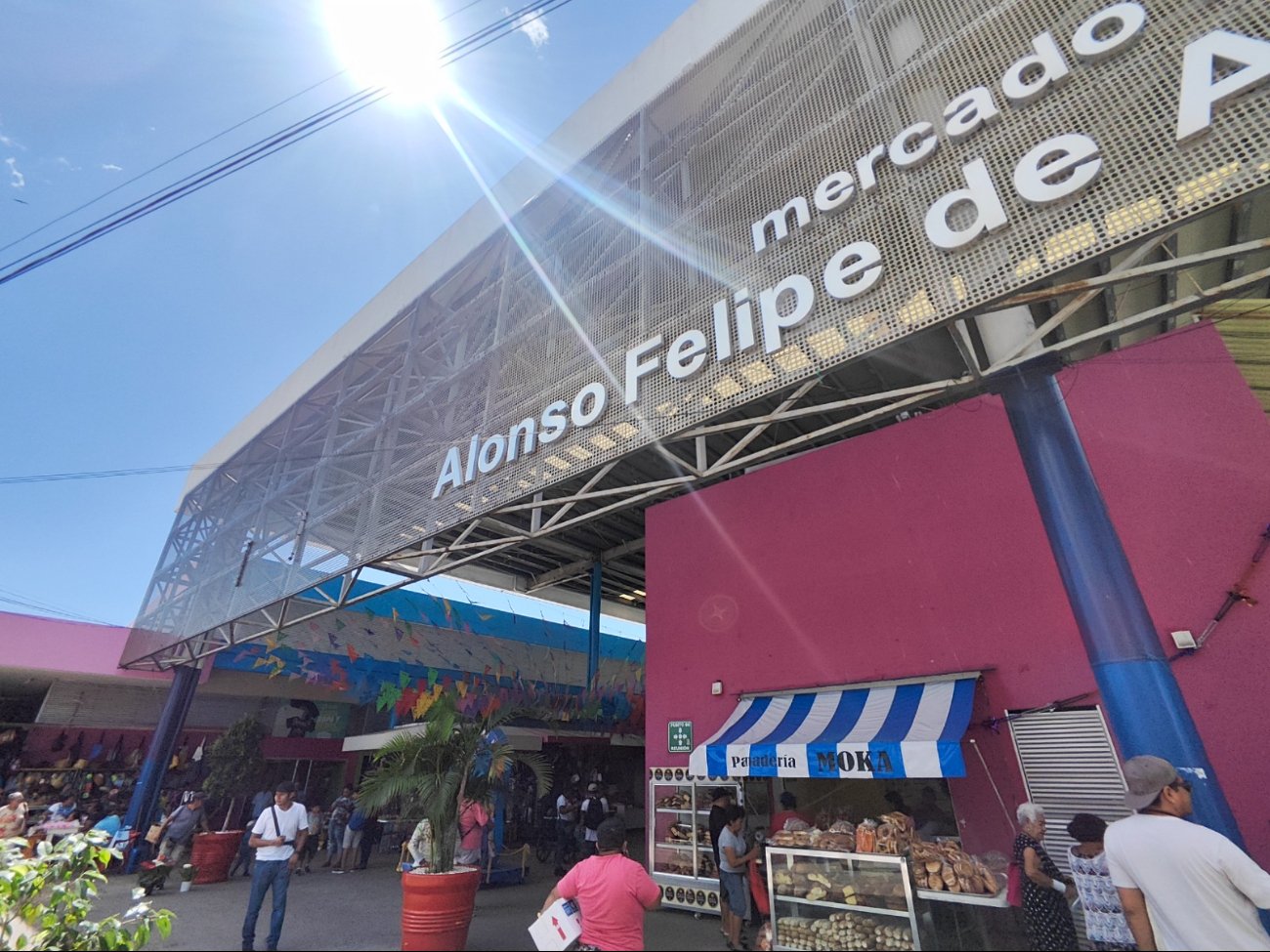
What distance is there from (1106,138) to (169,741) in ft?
61.5

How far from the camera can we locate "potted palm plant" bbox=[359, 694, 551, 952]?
5164 mm

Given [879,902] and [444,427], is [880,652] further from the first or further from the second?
[444,427]

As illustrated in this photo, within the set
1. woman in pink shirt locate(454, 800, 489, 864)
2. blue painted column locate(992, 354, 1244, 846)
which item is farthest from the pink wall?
blue painted column locate(992, 354, 1244, 846)

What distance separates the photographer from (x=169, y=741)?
13.8 meters

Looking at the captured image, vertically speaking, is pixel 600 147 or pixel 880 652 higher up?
pixel 600 147

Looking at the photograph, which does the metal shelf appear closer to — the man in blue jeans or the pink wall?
the man in blue jeans

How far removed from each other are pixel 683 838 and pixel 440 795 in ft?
11.1

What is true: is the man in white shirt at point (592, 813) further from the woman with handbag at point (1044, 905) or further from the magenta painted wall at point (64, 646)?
the magenta painted wall at point (64, 646)

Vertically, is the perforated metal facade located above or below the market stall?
above

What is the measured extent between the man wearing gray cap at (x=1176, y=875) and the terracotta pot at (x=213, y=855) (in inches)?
474

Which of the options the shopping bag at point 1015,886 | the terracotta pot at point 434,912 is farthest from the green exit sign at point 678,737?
the shopping bag at point 1015,886

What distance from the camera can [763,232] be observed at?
20.4 ft

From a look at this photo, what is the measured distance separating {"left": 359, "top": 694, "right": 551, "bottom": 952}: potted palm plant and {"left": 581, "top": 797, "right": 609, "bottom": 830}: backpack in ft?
15.3

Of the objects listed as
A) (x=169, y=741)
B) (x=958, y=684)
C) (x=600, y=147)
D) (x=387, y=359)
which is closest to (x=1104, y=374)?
(x=958, y=684)
